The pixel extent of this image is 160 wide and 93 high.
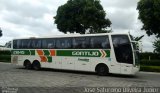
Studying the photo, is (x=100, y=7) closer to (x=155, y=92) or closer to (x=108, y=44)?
(x=108, y=44)

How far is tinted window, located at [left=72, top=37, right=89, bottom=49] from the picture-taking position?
74.6 ft

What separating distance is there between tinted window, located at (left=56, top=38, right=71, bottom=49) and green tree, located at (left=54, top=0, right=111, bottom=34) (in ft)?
78.5

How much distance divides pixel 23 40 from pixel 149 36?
21.8m

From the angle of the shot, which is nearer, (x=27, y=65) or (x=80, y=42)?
(x=80, y=42)

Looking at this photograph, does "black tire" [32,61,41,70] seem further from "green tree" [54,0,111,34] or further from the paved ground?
"green tree" [54,0,111,34]

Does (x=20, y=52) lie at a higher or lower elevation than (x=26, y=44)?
lower

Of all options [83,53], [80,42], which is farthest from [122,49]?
[80,42]

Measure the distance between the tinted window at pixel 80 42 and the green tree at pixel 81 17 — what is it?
2477cm

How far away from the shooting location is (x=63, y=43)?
79.2 ft

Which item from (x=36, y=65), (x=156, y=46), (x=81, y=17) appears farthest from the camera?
(x=81, y=17)

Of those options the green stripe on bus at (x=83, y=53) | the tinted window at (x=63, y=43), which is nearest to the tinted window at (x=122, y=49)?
the green stripe on bus at (x=83, y=53)

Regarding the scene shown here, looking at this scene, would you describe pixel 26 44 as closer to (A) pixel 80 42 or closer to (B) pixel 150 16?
(A) pixel 80 42

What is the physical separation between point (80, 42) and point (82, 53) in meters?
0.89

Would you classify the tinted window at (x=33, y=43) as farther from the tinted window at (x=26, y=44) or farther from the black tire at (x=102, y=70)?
the black tire at (x=102, y=70)
